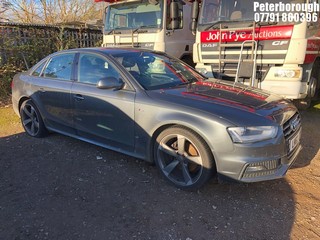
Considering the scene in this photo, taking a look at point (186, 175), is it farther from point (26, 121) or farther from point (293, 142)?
point (26, 121)

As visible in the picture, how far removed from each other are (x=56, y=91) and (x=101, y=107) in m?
1.04

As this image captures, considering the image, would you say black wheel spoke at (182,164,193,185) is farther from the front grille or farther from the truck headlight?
the truck headlight

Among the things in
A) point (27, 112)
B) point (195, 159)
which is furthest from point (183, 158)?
point (27, 112)

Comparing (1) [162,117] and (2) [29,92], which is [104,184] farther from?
(2) [29,92]

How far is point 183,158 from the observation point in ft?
10.8

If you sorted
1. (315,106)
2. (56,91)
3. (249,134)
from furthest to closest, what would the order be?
1. (315,106)
2. (56,91)
3. (249,134)

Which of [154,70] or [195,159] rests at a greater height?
[154,70]

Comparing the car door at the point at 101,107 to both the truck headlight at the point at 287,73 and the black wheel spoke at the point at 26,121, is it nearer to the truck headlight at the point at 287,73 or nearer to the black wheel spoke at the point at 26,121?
the black wheel spoke at the point at 26,121

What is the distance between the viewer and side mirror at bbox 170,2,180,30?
665cm

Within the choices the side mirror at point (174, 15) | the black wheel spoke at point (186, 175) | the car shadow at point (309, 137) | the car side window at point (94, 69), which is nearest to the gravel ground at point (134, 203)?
the car shadow at point (309, 137)

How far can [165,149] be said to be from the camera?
3.38 meters

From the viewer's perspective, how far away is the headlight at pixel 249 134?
289 centimetres

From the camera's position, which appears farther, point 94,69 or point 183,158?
point 94,69

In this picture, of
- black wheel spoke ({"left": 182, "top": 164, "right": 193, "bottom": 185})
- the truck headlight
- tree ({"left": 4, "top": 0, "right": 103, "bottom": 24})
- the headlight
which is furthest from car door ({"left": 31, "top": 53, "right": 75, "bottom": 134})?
tree ({"left": 4, "top": 0, "right": 103, "bottom": 24})
